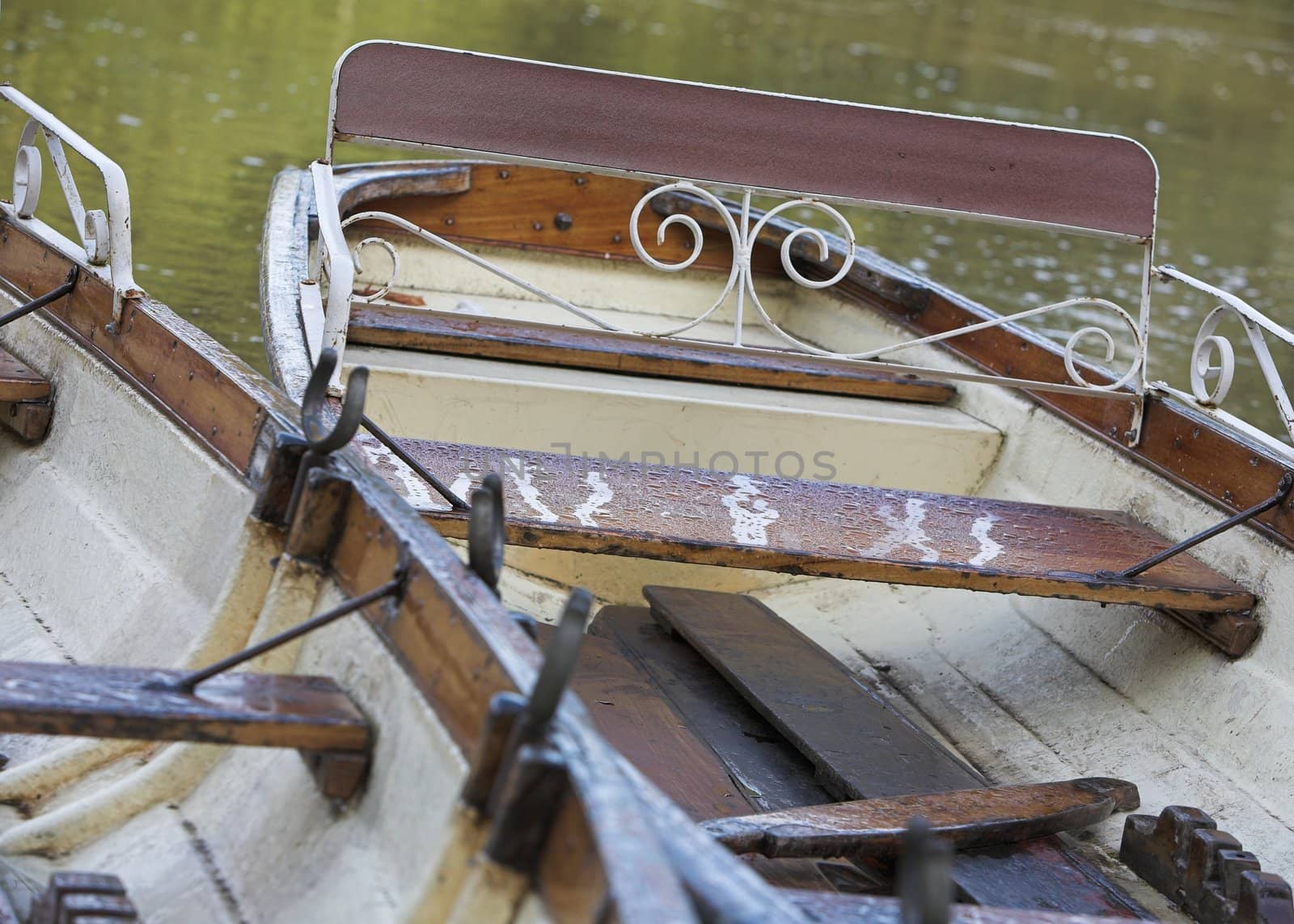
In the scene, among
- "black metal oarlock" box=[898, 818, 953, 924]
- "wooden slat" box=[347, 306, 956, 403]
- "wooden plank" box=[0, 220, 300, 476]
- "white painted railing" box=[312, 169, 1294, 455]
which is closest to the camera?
"black metal oarlock" box=[898, 818, 953, 924]

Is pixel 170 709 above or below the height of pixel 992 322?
below

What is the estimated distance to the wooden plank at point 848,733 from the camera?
7.88 ft

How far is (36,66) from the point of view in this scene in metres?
10.5

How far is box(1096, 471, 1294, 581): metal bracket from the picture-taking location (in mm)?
2811

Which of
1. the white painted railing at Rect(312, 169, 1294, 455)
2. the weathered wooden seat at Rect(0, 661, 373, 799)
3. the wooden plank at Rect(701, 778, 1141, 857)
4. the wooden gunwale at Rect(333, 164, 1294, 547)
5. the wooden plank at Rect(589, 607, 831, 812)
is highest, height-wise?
the white painted railing at Rect(312, 169, 1294, 455)

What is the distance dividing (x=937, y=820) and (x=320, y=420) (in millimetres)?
1152

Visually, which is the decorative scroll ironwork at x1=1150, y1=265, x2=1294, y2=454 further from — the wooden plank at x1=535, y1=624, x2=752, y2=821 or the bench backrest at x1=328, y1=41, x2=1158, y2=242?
the wooden plank at x1=535, y1=624, x2=752, y2=821

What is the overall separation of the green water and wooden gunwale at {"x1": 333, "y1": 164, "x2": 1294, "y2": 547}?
758 mm

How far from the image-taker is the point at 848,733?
2863 millimetres

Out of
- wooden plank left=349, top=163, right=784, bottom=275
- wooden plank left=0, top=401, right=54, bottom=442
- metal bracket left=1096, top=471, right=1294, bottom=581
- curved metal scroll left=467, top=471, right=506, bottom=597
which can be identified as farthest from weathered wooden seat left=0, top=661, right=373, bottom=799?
wooden plank left=349, top=163, right=784, bottom=275

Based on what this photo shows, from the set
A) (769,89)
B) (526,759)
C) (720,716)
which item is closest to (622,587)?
(720,716)

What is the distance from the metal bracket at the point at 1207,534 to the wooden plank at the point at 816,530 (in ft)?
0.06

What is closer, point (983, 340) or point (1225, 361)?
point (1225, 361)

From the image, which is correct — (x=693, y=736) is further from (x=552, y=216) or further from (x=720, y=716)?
(x=552, y=216)
